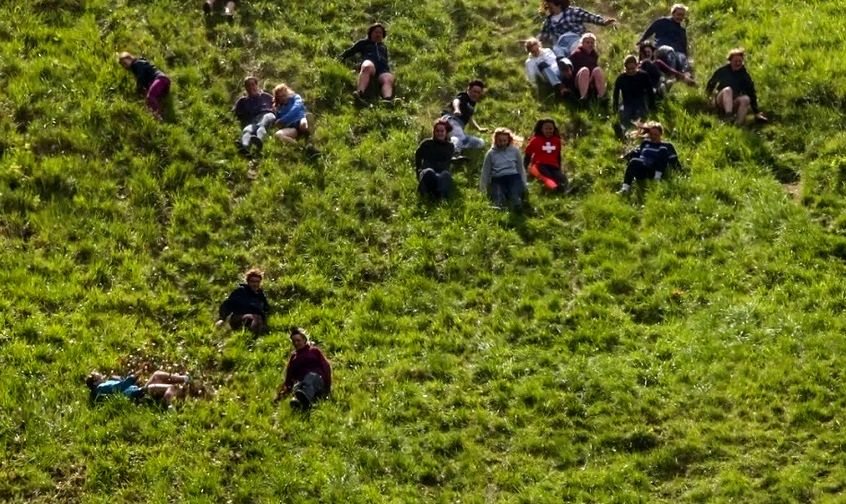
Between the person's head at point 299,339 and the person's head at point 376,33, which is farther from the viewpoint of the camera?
the person's head at point 376,33

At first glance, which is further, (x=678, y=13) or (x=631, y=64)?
(x=678, y=13)

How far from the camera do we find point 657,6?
72.0 ft

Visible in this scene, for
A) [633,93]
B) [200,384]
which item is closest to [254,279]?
[200,384]

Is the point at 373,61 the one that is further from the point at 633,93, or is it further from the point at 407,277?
the point at 407,277

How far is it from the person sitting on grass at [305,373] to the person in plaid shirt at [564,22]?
30.2ft

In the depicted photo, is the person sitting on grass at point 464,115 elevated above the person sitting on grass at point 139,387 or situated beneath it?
elevated above

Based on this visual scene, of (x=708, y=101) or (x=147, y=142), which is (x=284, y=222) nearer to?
(x=147, y=142)

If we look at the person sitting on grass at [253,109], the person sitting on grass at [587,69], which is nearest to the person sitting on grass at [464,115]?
the person sitting on grass at [587,69]

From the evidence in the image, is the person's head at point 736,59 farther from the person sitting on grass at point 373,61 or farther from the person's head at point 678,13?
the person sitting on grass at point 373,61

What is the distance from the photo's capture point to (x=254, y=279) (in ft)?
50.3

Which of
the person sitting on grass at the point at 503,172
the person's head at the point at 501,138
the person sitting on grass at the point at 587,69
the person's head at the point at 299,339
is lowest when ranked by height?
the person's head at the point at 299,339

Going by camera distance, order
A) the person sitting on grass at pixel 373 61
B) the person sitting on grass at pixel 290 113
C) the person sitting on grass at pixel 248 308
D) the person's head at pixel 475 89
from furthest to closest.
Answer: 1. the person sitting on grass at pixel 373 61
2. the person's head at pixel 475 89
3. the person sitting on grass at pixel 290 113
4. the person sitting on grass at pixel 248 308

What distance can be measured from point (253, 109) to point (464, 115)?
12.0ft

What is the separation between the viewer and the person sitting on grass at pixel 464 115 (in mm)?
18688
